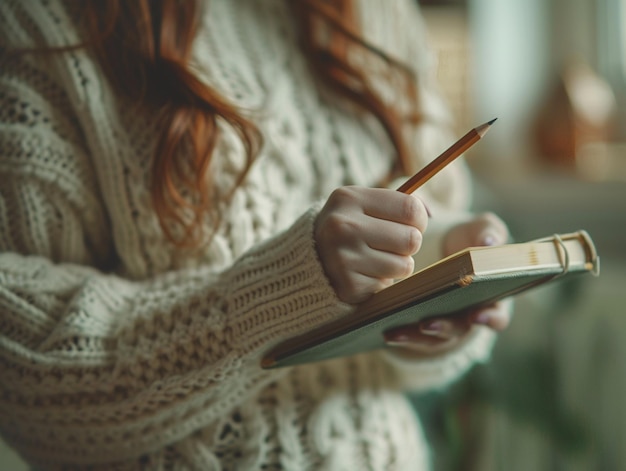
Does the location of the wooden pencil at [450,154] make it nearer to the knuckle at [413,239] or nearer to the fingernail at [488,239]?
the knuckle at [413,239]

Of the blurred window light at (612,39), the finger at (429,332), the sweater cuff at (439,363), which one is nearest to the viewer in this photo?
the finger at (429,332)

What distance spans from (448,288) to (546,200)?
109 centimetres

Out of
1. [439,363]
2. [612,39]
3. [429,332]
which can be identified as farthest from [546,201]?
[429,332]

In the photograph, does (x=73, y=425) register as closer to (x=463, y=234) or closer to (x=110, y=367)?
(x=110, y=367)

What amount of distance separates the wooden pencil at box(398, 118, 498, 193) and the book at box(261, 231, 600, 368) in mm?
56

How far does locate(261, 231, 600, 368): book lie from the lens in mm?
358

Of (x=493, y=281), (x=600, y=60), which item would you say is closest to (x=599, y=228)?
(x=600, y=60)

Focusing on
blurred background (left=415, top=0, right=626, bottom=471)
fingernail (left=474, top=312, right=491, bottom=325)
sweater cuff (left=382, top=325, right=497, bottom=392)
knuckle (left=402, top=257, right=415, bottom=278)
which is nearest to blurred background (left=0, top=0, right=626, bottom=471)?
blurred background (left=415, top=0, right=626, bottom=471)

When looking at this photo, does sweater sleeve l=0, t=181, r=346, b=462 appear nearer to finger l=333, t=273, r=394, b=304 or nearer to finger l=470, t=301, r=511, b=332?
finger l=333, t=273, r=394, b=304

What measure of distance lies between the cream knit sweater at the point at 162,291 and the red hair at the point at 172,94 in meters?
0.02

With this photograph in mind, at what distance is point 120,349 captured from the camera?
531mm

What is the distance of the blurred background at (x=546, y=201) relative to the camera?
843mm

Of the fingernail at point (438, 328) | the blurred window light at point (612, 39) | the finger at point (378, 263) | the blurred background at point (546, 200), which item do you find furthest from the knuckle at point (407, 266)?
the blurred window light at point (612, 39)

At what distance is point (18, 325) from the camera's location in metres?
0.55
